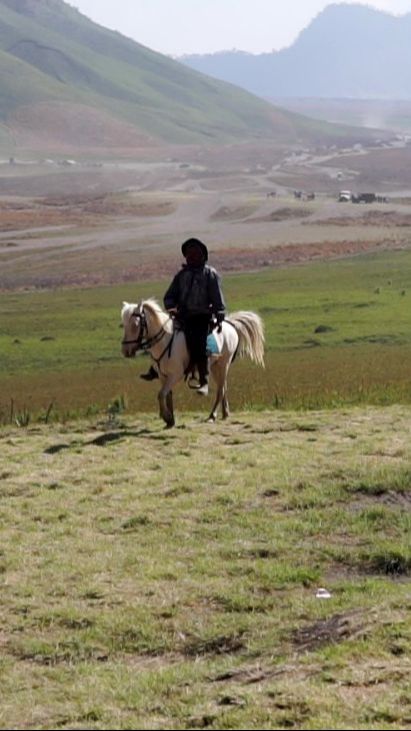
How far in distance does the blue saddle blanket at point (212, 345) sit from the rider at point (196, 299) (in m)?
0.12

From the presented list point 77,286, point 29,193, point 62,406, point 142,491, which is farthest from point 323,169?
point 142,491

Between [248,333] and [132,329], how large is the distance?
2.95 metres

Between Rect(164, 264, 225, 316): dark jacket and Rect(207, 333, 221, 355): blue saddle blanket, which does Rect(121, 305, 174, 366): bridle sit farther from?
Rect(207, 333, 221, 355): blue saddle blanket

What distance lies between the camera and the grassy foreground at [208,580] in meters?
7.13

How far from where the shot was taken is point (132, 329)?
18281 mm

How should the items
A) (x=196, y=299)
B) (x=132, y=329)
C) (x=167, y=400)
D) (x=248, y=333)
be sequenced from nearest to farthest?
(x=132, y=329), (x=196, y=299), (x=167, y=400), (x=248, y=333)

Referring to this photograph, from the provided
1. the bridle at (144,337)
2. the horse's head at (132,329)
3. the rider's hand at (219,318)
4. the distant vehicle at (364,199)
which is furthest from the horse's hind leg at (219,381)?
the distant vehicle at (364,199)

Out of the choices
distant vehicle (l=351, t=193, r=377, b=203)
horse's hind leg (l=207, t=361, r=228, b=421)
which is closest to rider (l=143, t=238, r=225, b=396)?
horse's hind leg (l=207, t=361, r=228, b=421)

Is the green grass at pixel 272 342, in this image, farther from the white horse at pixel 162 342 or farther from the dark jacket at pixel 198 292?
the dark jacket at pixel 198 292

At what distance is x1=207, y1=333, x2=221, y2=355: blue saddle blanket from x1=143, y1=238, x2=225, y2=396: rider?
12 centimetres

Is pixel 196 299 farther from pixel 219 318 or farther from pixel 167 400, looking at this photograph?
pixel 167 400

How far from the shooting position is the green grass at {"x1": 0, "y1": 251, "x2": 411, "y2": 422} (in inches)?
1050

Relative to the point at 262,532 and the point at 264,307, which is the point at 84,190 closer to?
the point at 264,307

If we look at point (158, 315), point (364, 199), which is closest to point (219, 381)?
point (158, 315)
